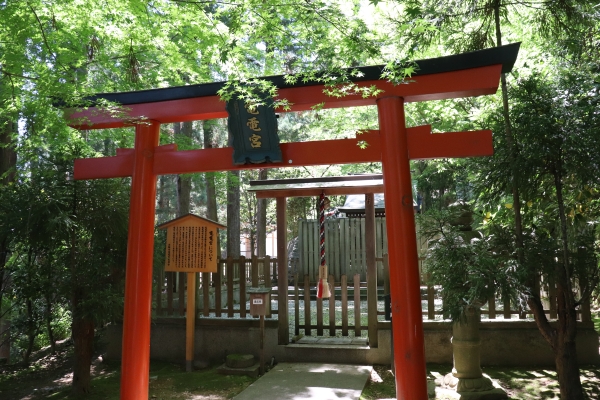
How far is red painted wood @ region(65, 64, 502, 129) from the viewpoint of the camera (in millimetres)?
5051

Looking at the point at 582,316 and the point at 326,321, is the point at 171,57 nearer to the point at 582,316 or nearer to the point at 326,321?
the point at 326,321

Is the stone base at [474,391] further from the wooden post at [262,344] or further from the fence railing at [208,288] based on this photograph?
the fence railing at [208,288]

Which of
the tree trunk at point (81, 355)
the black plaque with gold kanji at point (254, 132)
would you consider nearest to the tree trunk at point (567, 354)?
the black plaque with gold kanji at point (254, 132)

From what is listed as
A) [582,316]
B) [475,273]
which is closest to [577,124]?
[475,273]

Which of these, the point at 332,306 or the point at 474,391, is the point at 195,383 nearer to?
the point at 332,306

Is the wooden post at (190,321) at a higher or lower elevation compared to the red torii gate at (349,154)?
lower

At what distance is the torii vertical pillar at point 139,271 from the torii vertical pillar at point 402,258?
3.07 m

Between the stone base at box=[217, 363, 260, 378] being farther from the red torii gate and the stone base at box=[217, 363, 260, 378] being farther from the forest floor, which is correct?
the red torii gate

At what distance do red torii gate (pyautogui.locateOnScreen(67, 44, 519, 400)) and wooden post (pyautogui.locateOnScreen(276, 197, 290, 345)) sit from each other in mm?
2455

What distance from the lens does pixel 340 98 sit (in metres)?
5.32

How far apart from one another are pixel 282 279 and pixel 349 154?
3251 millimetres

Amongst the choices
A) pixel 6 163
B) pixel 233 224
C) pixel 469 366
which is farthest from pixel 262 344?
pixel 233 224

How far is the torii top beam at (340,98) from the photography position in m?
4.99

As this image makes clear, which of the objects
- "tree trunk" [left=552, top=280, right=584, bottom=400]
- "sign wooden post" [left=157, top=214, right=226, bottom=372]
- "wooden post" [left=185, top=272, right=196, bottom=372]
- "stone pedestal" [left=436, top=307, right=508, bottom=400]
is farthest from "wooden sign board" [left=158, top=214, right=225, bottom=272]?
"tree trunk" [left=552, top=280, right=584, bottom=400]
